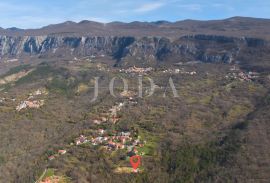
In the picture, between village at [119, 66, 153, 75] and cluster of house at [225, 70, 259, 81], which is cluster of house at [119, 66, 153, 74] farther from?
cluster of house at [225, 70, 259, 81]

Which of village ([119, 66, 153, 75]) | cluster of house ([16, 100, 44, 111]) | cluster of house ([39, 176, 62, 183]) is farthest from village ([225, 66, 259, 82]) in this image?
cluster of house ([39, 176, 62, 183])

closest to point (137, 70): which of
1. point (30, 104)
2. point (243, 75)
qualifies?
point (243, 75)

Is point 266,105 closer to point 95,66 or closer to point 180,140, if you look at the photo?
point 180,140

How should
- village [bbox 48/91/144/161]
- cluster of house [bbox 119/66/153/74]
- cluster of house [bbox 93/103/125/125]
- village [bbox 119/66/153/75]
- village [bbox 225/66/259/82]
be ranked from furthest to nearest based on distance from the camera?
cluster of house [bbox 119/66/153/74]
village [bbox 119/66/153/75]
village [bbox 225/66/259/82]
cluster of house [bbox 93/103/125/125]
village [bbox 48/91/144/161]

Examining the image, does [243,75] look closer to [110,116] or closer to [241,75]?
[241,75]

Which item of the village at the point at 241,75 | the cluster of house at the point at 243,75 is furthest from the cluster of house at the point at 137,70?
the cluster of house at the point at 243,75

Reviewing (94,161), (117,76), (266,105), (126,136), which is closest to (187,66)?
(117,76)

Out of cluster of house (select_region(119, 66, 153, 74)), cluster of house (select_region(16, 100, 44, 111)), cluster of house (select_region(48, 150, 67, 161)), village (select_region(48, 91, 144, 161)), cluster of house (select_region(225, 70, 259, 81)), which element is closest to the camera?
cluster of house (select_region(48, 150, 67, 161))
